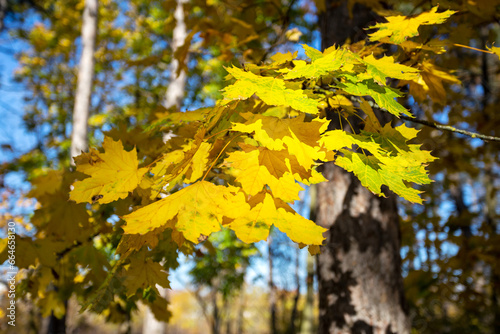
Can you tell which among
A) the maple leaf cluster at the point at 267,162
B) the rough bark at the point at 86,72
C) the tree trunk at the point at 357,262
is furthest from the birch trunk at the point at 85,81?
the maple leaf cluster at the point at 267,162

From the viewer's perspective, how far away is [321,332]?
5.86 feet

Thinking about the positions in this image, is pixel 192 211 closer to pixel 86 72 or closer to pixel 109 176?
pixel 109 176

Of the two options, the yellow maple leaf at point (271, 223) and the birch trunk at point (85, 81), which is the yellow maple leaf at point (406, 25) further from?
the birch trunk at point (85, 81)

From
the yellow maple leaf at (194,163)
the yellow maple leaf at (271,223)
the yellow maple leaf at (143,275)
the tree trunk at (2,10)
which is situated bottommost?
the yellow maple leaf at (143,275)

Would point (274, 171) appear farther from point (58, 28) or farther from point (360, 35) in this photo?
point (58, 28)

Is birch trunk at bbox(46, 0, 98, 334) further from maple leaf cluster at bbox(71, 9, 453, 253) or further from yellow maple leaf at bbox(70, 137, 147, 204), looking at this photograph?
maple leaf cluster at bbox(71, 9, 453, 253)

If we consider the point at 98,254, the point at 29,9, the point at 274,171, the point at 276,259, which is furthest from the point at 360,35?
the point at 29,9

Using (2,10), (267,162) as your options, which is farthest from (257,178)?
(2,10)

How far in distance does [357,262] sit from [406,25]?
1260 mm

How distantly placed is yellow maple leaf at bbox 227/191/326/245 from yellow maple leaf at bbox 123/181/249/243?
3 centimetres

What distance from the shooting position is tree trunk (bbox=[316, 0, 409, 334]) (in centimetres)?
167

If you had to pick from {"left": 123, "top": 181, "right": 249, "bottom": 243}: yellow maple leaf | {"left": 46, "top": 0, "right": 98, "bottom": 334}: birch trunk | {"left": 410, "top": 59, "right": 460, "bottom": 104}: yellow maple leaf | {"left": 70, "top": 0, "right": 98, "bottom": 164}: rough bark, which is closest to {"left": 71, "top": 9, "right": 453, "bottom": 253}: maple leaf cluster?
{"left": 123, "top": 181, "right": 249, "bottom": 243}: yellow maple leaf

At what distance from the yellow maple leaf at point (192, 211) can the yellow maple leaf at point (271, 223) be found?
1.2 inches

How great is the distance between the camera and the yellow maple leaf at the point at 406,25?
1052 millimetres
